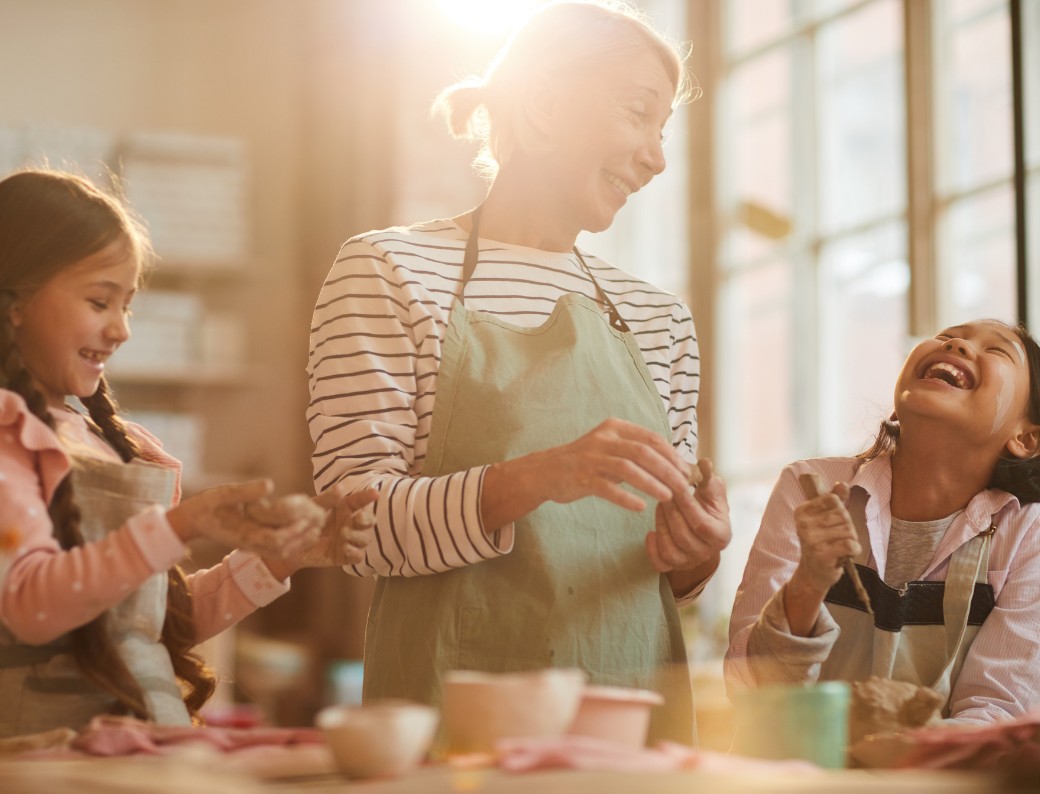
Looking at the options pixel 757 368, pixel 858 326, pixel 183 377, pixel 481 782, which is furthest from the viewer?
pixel 183 377

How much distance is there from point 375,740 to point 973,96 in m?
2.99

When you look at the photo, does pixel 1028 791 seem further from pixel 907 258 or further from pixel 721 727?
pixel 907 258

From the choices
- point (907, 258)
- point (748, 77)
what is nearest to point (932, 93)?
point (907, 258)

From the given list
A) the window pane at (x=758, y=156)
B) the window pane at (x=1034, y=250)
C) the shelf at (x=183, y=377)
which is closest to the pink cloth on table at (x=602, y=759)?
the window pane at (x=1034, y=250)

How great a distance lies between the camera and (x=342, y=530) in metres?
1.31

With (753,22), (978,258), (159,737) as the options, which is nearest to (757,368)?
(978,258)

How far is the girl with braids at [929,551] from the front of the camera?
1.48 m

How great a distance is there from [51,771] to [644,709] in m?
0.42

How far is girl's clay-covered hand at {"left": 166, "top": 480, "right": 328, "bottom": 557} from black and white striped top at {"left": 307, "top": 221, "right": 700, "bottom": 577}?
9.0 inches

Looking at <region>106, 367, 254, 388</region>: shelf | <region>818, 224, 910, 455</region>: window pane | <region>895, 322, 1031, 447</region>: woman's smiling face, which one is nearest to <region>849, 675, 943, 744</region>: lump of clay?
<region>895, 322, 1031, 447</region>: woman's smiling face

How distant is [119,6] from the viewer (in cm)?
527

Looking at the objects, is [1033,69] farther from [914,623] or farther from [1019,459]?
[914,623]

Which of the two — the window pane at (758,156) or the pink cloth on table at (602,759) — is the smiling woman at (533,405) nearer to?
the pink cloth on table at (602,759)

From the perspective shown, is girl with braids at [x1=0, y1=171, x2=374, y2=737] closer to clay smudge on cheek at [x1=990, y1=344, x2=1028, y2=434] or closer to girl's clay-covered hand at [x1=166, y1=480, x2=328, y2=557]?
girl's clay-covered hand at [x1=166, y1=480, x2=328, y2=557]
